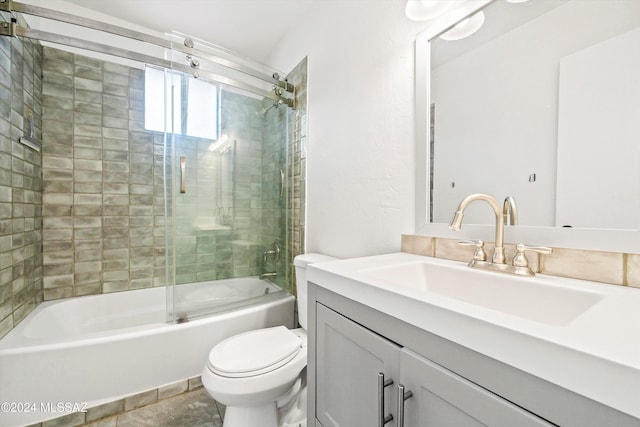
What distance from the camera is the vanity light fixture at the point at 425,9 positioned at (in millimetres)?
1041

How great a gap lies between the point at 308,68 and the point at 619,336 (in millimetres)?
2035

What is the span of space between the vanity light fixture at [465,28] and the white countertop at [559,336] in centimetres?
93

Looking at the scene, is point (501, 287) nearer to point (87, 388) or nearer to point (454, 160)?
point (454, 160)

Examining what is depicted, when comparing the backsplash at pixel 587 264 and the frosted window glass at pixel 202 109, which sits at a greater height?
the frosted window glass at pixel 202 109

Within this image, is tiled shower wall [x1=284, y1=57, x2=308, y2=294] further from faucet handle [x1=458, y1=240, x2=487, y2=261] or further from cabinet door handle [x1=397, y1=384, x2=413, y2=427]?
cabinet door handle [x1=397, y1=384, x2=413, y2=427]

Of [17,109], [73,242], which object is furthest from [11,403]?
[17,109]

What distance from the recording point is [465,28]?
995 millimetres

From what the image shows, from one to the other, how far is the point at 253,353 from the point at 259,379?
15cm

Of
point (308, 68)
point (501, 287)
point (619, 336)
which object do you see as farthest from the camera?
point (308, 68)

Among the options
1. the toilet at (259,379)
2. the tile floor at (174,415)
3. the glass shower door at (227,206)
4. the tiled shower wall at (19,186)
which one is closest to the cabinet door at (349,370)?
the toilet at (259,379)

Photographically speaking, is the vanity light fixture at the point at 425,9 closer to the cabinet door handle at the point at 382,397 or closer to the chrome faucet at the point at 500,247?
the chrome faucet at the point at 500,247

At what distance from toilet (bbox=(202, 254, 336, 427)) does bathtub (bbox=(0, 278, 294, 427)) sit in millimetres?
412

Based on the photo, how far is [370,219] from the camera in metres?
1.34

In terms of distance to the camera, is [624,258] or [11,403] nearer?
[624,258]
